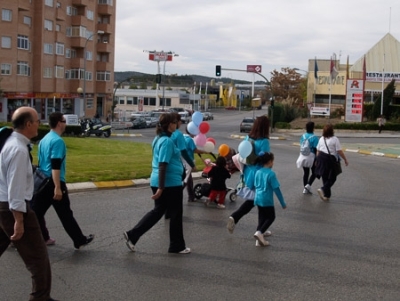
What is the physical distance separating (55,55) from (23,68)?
606 cm

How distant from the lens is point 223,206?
11.2 meters

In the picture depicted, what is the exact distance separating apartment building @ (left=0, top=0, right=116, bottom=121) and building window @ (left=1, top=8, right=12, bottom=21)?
94mm

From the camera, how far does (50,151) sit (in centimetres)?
725

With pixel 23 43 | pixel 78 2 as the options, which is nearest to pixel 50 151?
pixel 23 43

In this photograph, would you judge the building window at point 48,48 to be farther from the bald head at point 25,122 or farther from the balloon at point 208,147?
the bald head at point 25,122

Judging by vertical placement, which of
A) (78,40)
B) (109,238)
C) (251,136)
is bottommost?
(109,238)

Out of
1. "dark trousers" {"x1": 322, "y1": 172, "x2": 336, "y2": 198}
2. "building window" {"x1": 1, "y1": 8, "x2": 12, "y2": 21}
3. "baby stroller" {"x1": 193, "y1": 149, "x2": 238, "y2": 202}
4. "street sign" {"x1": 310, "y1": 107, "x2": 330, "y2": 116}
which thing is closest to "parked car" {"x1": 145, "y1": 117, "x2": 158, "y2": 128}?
"street sign" {"x1": 310, "y1": 107, "x2": 330, "y2": 116}

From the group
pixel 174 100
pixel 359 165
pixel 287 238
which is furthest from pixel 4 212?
pixel 174 100

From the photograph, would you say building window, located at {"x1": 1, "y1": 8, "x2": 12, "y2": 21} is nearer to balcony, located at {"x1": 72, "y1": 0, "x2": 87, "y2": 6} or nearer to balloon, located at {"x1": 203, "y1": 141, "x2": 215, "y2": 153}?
balcony, located at {"x1": 72, "y1": 0, "x2": 87, "y2": 6}

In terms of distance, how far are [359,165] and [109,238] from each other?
15.1 m

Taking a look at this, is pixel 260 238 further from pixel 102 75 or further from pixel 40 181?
pixel 102 75

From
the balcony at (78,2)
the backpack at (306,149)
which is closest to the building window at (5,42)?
the balcony at (78,2)

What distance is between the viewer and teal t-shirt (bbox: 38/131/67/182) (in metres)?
7.20

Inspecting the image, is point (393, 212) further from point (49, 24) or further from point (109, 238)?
point (49, 24)
